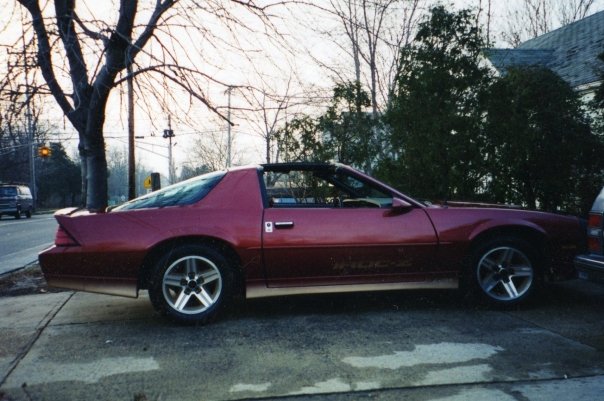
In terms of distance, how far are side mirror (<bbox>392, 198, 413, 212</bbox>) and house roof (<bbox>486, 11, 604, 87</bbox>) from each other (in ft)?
41.0

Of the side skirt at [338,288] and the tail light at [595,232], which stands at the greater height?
the tail light at [595,232]

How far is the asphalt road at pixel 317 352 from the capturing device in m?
2.95

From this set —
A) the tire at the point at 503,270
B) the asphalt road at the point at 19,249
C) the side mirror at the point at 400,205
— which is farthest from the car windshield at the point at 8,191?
the tire at the point at 503,270

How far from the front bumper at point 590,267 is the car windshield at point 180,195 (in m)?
3.28

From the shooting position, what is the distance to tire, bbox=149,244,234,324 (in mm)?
4270

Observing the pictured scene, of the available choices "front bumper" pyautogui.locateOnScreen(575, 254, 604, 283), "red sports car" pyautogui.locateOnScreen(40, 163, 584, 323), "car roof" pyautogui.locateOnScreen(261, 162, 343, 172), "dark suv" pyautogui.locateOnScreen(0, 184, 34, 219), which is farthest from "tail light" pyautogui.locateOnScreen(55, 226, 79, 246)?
"dark suv" pyautogui.locateOnScreen(0, 184, 34, 219)

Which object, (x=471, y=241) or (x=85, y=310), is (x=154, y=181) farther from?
(x=471, y=241)

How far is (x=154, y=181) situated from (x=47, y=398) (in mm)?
17411

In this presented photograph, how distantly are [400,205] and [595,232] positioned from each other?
65.9 inches

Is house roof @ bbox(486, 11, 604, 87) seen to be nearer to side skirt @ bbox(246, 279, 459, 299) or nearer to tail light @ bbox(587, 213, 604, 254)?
tail light @ bbox(587, 213, 604, 254)

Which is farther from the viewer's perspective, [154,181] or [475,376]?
[154,181]

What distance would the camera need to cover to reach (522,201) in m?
8.96

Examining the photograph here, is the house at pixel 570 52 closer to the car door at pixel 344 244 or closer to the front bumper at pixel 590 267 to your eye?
the front bumper at pixel 590 267

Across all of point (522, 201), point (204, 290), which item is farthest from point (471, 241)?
point (522, 201)
